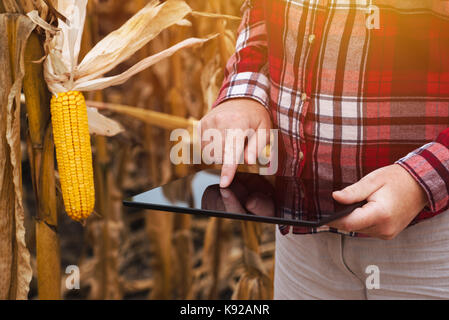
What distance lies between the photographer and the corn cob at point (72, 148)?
75 cm

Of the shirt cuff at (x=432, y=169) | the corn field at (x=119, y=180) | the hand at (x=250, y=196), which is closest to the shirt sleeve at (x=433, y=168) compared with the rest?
the shirt cuff at (x=432, y=169)

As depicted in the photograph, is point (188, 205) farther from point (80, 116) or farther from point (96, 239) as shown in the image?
point (96, 239)

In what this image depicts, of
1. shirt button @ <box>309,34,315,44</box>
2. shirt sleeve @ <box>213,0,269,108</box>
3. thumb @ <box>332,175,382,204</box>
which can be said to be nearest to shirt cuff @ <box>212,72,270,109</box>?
shirt sleeve @ <box>213,0,269,108</box>

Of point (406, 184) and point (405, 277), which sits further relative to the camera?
point (405, 277)

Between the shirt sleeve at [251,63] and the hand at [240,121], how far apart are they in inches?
0.6

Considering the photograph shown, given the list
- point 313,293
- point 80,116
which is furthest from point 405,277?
point 80,116

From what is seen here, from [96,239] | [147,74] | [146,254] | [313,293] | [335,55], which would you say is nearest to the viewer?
[335,55]

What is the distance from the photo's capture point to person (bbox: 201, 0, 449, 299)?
0.59m

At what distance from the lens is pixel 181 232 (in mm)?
1487

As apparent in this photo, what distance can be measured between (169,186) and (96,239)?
801 mm

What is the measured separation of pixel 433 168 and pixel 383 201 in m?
0.08

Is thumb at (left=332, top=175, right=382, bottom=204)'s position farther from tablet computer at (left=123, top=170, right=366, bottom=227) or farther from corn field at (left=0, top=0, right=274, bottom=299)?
corn field at (left=0, top=0, right=274, bottom=299)

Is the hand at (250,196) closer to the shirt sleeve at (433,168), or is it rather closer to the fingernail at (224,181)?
the fingernail at (224,181)
